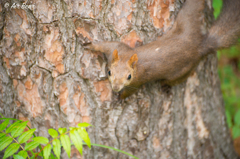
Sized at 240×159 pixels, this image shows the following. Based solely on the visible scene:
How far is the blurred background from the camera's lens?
286cm

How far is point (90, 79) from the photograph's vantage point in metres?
1.77

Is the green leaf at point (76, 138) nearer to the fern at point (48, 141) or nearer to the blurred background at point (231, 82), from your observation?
the fern at point (48, 141)

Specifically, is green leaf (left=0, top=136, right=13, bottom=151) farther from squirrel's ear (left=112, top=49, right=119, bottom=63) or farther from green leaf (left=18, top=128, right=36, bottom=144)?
squirrel's ear (left=112, top=49, right=119, bottom=63)

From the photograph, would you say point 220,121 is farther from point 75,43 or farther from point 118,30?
point 75,43

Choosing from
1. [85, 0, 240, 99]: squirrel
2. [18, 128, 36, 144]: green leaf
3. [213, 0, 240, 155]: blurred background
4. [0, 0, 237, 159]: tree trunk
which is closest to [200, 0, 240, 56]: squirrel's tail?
[85, 0, 240, 99]: squirrel

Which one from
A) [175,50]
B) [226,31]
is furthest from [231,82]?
[175,50]

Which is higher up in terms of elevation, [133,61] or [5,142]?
[133,61]

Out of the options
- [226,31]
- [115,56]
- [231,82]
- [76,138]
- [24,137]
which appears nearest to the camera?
[76,138]

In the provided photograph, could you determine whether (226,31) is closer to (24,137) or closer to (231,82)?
(24,137)

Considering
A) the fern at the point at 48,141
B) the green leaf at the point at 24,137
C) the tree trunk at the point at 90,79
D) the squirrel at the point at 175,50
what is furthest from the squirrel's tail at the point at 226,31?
the green leaf at the point at 24,137

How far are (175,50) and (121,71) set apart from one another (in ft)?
1.64

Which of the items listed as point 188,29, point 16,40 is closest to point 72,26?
point 16,40

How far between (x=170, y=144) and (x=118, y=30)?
1196 millimetres

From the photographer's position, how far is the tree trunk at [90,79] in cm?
166
